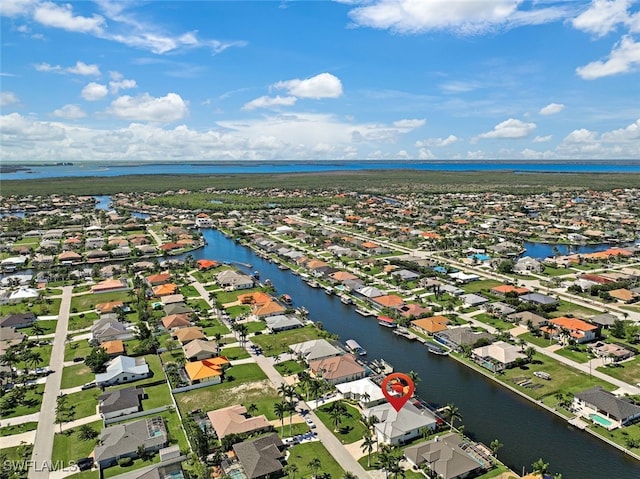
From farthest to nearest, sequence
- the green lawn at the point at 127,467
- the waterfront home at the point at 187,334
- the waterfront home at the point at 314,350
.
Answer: the waterfront home at the point at 187,334, the waterfront home at the point at 314,350, the green lawn at the point at 127,467

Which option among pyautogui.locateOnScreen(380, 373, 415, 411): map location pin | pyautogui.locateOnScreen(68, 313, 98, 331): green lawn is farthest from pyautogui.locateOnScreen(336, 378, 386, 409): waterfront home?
pyautogui.locateOnScreen(68, 313, 98, 331): green lawn

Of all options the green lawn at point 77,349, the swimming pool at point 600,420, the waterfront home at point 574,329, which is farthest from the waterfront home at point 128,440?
the waterfront home at point 574,329

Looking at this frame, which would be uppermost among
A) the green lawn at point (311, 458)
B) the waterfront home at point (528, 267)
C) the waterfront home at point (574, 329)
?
the waterfront home at point (528, 267)

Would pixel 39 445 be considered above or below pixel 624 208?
below

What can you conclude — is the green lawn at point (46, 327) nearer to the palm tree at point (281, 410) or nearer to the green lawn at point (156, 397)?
the green lawn at point (156, 397)

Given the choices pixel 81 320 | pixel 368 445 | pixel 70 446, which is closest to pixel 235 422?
pixel 368 445

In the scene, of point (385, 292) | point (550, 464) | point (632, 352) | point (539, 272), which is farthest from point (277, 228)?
point (550, 464)

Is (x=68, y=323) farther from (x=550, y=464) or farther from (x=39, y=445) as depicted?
(x=550, y=464)
